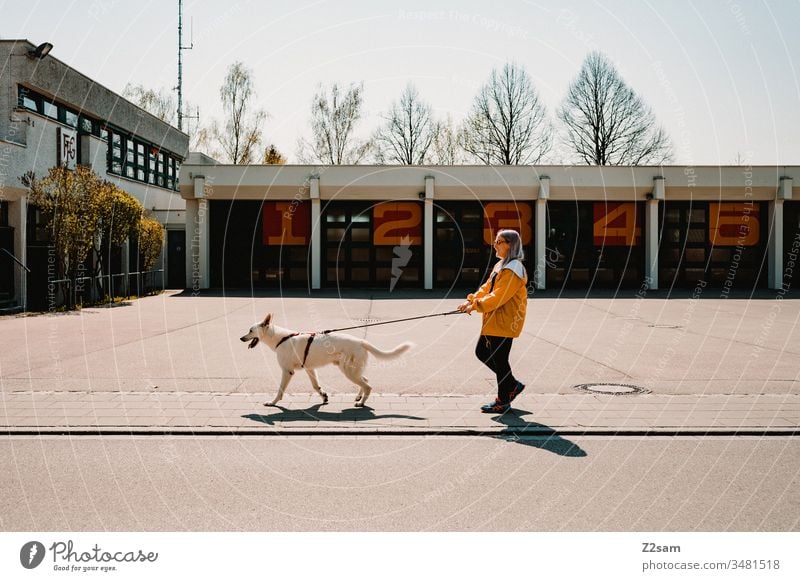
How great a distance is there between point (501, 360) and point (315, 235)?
87.6 ft

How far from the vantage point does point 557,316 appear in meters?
22.0

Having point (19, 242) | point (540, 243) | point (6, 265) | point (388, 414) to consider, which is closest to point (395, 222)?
point (540, 243)

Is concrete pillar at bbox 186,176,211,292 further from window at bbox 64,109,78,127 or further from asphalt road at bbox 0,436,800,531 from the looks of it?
asphalt road at bbox 0,436,800,531

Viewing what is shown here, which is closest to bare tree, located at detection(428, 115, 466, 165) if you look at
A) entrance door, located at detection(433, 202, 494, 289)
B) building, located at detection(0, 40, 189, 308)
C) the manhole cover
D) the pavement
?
entrance door, located at detection(433, 202, 494, 289)

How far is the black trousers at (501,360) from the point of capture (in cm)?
871

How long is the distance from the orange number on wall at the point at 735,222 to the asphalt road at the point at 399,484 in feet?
98.5

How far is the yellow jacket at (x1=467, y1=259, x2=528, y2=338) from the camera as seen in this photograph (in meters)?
8.46

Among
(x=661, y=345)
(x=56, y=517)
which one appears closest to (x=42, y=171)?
(x=661, y=345)

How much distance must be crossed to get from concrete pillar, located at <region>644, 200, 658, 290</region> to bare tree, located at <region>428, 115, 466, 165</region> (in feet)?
38.8

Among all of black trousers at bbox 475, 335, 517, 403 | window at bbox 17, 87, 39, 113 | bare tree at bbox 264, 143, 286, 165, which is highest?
bare tree at bbox 264, 143, 286, 165

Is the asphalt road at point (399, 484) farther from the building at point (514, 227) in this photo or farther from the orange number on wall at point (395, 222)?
the orange number on wall at point (395, 222)

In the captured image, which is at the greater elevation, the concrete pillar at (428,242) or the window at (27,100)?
the window at (27,100)

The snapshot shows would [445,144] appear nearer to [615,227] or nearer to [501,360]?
[615,227]

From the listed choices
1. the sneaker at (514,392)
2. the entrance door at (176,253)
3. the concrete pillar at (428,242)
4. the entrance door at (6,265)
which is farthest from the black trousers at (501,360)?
the entrance door at (176,253)
